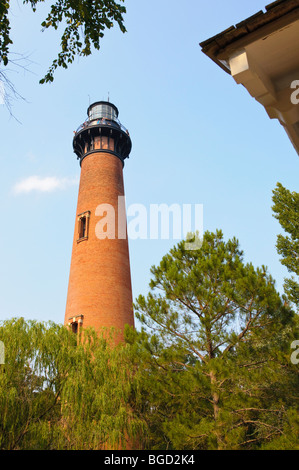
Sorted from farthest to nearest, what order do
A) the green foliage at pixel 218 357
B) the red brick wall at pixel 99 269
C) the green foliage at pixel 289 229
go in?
the red brick wall at pixel 99 269 → the green foliage at pixel 289 229 → the green foliage at pixel 218 357

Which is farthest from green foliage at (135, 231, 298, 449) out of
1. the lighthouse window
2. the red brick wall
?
the lighthouse window

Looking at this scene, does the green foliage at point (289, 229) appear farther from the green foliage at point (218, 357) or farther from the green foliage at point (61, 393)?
the green foliage at point (61, 393)

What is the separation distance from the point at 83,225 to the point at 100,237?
146 cm

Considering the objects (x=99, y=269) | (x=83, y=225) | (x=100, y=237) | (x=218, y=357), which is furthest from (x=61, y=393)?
(x=83, y=225)

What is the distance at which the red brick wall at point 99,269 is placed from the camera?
52.2ft

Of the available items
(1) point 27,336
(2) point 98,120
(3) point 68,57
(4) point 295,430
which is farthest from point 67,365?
(2) point 98,120

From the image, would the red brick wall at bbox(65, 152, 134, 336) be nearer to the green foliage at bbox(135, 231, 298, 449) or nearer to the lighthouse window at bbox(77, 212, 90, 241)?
the lighthouse window at bbox(77, 212, 90, 241)

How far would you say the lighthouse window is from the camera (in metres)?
17.9

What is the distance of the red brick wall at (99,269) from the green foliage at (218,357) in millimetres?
4202

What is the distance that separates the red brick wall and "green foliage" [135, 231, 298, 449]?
4.20 meters

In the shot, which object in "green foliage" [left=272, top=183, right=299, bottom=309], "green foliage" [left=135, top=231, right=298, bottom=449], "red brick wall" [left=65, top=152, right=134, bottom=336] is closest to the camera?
"green foliage" [left=135, top=231, right=298, bottom=449]

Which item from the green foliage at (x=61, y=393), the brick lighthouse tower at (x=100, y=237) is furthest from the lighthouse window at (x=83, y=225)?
the green foliage at (x=61, y=393)

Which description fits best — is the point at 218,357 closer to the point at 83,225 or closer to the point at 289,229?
the point at 289,229

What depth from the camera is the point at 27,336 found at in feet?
35.6
